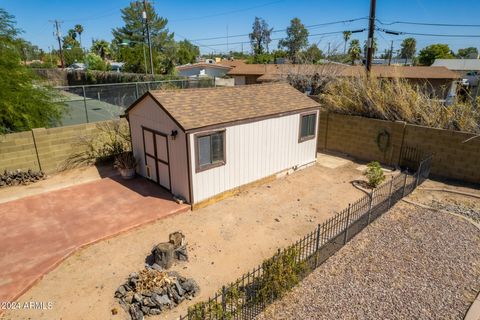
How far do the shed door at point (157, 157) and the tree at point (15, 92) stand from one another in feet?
16.7

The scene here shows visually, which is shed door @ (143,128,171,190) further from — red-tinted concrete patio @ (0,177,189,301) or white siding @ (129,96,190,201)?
red-tinted concrete patio @ (0,177,189,301)

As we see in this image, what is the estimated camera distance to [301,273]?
595cm

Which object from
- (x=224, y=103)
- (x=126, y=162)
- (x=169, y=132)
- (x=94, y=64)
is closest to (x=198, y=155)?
(x=169, y=132)

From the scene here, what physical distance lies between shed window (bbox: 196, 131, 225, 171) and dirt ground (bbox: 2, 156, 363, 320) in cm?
133

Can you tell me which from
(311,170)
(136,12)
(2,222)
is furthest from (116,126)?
(136,12)

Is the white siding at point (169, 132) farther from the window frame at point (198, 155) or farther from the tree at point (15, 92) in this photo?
the tree at point (15, 92)

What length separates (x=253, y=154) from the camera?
404 inches

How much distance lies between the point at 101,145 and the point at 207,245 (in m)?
7.85

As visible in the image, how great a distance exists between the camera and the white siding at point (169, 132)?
864 cm

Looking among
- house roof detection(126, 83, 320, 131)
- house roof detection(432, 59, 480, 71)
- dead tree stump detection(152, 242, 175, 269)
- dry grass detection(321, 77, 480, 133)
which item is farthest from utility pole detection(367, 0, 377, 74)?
house roof detection(432, 59, 480, 71)

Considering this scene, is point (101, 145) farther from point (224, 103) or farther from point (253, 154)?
point (253, 154)

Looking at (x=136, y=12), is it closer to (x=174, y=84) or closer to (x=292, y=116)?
(x=174, y=84)

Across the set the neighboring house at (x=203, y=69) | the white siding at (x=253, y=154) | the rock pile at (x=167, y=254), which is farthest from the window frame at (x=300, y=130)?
the neighboring house at (x=203, y=69)

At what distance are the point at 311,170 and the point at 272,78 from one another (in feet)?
45.4
